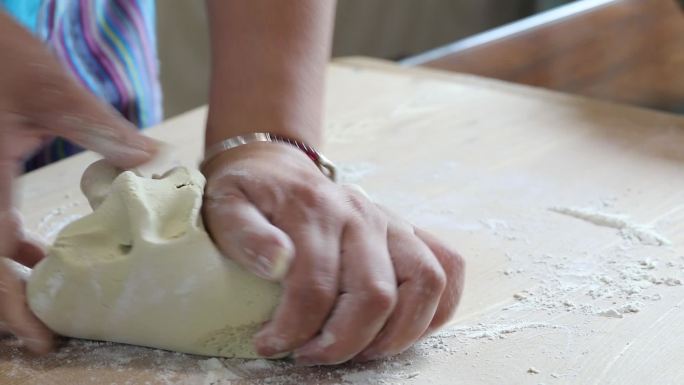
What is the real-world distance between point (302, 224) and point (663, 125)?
0.75 metres

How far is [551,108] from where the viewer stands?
1.30m

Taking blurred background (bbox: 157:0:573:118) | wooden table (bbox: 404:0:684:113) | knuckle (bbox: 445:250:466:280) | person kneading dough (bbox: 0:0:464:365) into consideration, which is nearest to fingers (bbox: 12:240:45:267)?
person kneading dough (bbox: 0:0:464:365)

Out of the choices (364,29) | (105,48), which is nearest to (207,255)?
(105,48)

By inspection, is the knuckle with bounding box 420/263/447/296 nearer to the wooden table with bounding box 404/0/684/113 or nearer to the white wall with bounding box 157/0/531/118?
the wooden table with bounding box 404/0/684/113

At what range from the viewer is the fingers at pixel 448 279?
2.24 feet

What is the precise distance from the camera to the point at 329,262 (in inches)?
24.9

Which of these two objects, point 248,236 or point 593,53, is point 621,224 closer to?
point 248,236

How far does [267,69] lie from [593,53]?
1.09 m

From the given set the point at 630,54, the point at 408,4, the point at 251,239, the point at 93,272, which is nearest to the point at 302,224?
the point at 251,239

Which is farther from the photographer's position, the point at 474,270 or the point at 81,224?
the point at 474,270

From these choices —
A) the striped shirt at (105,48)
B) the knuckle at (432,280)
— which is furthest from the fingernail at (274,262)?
the striped shirt at (105,48)

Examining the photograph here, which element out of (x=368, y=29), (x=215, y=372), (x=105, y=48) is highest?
(x=105, y=48)

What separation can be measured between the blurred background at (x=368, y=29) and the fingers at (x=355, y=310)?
71.4 inches

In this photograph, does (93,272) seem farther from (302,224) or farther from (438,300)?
(438,300)
